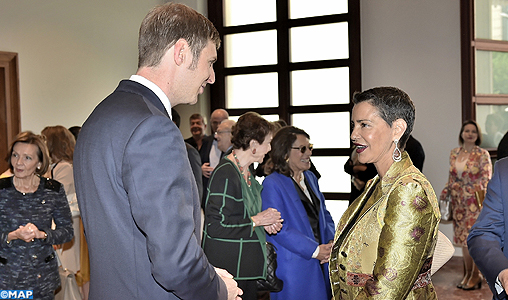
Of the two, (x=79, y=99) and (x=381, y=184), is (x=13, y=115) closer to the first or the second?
(x=79, y=99)

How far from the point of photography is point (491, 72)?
692cm

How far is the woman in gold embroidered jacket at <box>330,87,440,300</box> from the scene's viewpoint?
1772mm

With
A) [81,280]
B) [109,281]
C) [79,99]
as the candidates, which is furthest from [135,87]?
[79,99]

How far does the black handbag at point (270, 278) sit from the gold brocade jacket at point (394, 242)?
1.19 m

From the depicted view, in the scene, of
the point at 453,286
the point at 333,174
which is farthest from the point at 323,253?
the point at 333,174

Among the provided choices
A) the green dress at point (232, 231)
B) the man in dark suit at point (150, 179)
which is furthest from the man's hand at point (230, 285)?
the green dress at point (232, 231)

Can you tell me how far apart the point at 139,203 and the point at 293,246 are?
2.12 m

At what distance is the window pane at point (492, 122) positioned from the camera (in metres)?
6.89

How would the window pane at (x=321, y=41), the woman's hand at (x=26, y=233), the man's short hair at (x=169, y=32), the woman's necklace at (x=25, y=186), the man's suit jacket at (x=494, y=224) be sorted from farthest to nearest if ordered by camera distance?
the window pane at (x=321, y=41)
the woman's necklace at (x=25, y=186)
the woman's hand at (x=26, y=233)
the man's suit jacket at (x=494, y=224)
the man's short hair at (x=169, y=32)

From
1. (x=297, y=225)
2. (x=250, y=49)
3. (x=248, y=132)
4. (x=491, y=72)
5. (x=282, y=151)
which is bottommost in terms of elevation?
(x=297, y=225)

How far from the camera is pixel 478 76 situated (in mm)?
6801

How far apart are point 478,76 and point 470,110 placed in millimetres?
533

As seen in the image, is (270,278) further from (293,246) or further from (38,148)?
(38,148)

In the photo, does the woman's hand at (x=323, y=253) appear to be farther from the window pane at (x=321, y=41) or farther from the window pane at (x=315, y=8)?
the window pane at (x=315, y=8)
